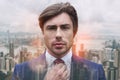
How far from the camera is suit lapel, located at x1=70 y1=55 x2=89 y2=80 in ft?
4.07

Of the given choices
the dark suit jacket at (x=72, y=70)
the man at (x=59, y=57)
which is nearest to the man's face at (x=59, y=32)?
the man at (x=59, y=57)

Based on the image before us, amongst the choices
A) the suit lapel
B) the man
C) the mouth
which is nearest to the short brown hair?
the man

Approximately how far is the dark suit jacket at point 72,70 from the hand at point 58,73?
0.03 m

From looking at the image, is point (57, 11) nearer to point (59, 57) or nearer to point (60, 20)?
point (60, 20)

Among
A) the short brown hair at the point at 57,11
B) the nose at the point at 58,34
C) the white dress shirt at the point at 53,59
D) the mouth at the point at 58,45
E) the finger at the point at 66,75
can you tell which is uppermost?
the short brown hair at the point at 57,11

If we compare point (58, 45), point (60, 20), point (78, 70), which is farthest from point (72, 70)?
point (60, 20)

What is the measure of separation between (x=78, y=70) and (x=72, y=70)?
0.12ft

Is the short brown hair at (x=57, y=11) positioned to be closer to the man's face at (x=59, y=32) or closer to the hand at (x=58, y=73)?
the man's face at (x=59, y=32)

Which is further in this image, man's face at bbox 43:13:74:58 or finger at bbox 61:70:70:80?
finger at bbox 61:70:70:80

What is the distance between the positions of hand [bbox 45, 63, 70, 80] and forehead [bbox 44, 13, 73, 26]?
26 centimetres

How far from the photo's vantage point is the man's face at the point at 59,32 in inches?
44.0

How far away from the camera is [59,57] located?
3.95 feet

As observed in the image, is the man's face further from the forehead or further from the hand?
the hand

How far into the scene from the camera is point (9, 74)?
4.88 ft
